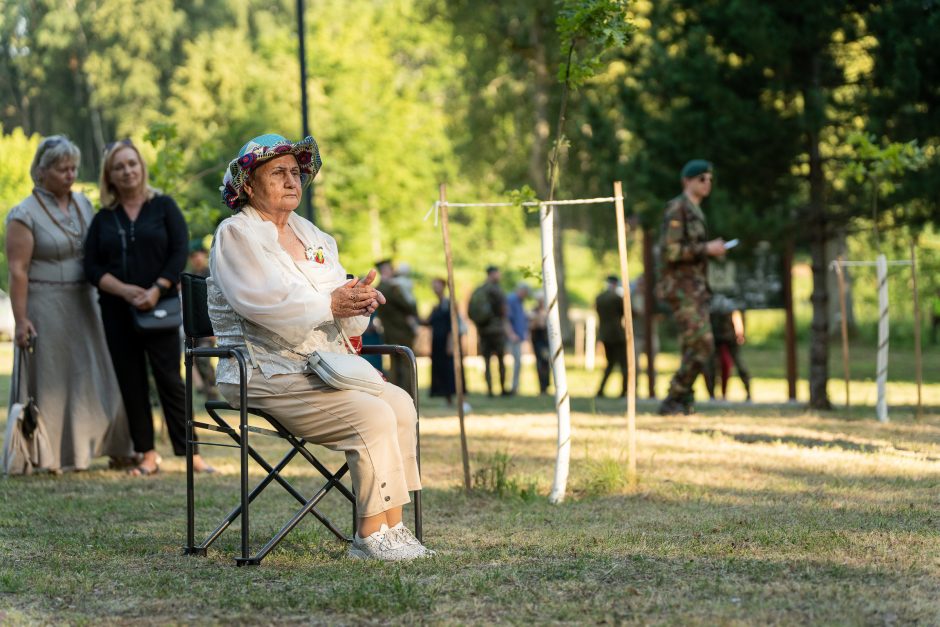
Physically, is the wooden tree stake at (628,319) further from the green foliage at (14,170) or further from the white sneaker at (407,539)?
the green foliage at (14,170)

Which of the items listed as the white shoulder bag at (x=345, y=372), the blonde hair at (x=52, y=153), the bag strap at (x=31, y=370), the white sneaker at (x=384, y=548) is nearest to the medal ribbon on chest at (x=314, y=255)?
the white shoulder bag at (x=345, y=372)

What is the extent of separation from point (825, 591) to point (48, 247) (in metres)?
5.99

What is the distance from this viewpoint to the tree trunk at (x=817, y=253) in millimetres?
14367

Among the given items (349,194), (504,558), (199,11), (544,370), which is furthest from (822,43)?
(199,11)

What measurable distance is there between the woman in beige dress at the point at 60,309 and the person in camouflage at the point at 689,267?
509cm

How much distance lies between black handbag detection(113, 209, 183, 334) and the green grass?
97 centimetres

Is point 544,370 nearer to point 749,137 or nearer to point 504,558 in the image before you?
point 749,137

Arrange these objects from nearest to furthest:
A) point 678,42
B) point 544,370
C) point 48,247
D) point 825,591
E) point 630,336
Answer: point 825,591
point 630,336
point 48,247
point 678,42
point 544,370

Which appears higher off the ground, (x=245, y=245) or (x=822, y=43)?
(x=822, y=43)

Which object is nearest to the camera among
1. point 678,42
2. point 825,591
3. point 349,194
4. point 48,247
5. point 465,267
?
point 825,591

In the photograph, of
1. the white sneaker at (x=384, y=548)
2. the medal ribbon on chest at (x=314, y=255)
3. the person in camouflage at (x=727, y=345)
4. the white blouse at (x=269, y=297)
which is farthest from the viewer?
the person in camouflage at (x=727, y=345)

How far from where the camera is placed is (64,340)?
29.6ft

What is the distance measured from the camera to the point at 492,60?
1390 inches

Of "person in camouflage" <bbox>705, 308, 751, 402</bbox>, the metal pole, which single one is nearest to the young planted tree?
"person in camouflage" <bbox>705, 308, 751, 402</bbox>
